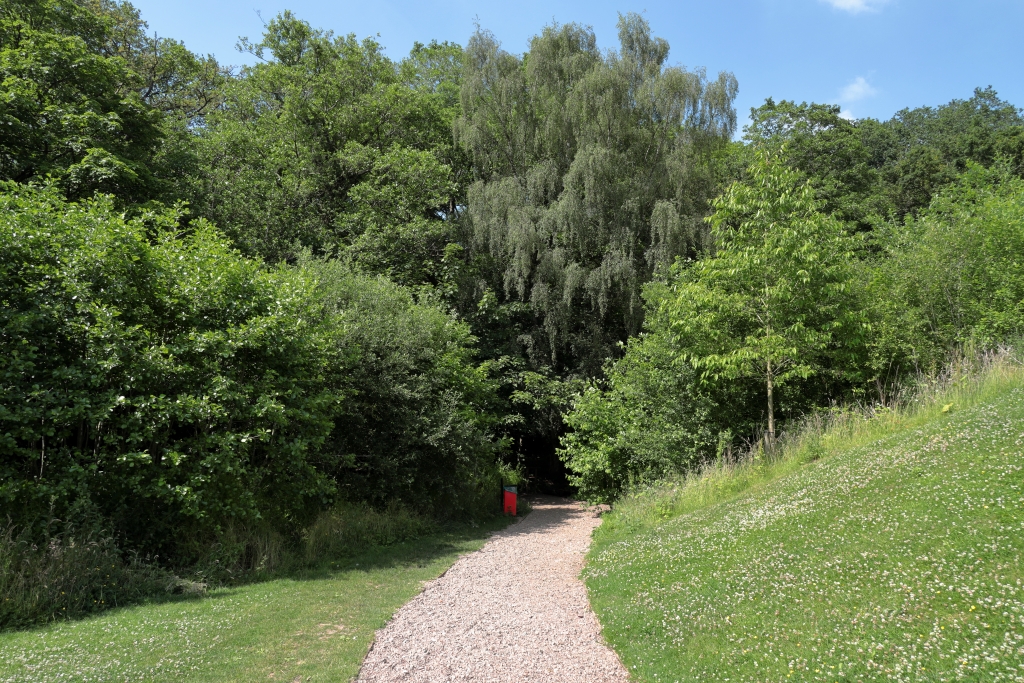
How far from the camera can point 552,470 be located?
96.9 ft

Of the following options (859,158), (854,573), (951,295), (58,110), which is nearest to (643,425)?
(951,295)

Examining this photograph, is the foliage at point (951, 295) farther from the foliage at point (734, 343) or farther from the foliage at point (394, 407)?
the foliage at point (394, 407)

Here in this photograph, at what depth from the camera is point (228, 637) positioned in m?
7.31

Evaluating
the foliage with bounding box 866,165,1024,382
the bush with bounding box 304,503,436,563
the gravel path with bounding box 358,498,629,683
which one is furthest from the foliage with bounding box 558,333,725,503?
the bush with bounding box 304,503,436,563

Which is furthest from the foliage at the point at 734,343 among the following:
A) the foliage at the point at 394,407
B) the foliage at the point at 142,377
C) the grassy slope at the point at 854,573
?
the foliage at the point at 142,377

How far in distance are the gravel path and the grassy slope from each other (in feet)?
1.39

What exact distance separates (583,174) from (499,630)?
17.9 m

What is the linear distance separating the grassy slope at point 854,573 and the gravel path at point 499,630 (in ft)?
1.39

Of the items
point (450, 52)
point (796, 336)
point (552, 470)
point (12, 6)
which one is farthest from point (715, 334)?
point (450, 52)

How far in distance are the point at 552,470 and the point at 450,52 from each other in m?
22.1

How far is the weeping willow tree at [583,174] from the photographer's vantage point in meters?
22.6

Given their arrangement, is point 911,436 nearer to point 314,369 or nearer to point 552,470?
point 314,369

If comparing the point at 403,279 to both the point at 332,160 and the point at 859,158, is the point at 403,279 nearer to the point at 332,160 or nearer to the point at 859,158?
the point at 332,160

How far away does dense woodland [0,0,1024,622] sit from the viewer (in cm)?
1035
